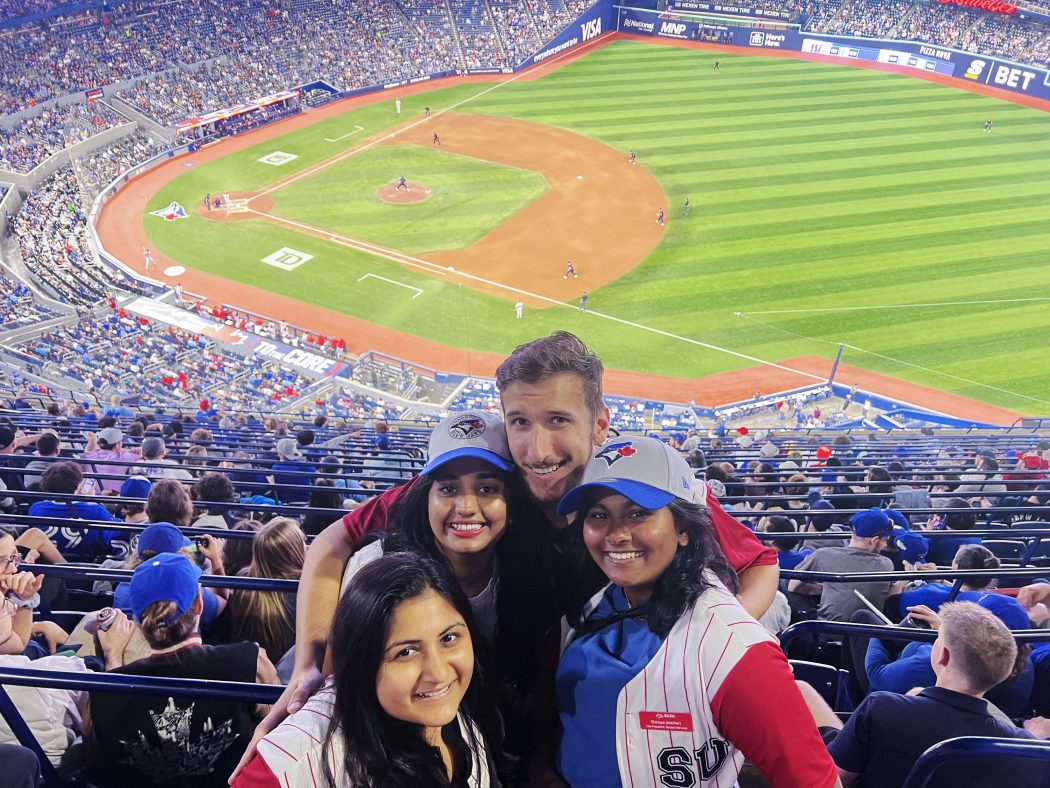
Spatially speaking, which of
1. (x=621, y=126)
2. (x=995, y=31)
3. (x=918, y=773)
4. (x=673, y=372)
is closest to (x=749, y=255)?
(x=673, y=372)

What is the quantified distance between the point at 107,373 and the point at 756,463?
1654 centimetres

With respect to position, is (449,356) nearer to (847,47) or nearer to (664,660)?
(664,660)

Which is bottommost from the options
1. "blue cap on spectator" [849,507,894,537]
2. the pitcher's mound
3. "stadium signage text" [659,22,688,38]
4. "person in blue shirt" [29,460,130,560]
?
the pitcher's mound

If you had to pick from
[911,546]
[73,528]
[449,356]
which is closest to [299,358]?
[449,356]

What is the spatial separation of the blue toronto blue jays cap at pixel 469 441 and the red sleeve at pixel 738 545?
0.87 metres

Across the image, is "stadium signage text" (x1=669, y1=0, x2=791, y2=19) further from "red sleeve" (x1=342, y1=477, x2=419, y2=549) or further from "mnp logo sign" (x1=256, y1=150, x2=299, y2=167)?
"red sleeve" (x1=342, y1=477, x2=419, y2=549)

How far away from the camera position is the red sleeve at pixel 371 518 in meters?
3.17

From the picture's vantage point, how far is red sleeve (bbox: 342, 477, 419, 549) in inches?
125

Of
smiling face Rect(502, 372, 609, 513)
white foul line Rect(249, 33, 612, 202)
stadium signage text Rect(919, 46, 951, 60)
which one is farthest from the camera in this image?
stadium signage text Rect(919, 46, 951, 60)

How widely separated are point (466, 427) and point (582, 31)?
51775mm

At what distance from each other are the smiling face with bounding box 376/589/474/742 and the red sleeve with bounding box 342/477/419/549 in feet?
2.81

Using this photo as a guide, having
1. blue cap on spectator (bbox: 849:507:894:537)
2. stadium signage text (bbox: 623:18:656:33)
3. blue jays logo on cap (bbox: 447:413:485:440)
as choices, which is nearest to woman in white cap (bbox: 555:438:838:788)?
blue jays logo on cap (bbox: 447:413:485:440)

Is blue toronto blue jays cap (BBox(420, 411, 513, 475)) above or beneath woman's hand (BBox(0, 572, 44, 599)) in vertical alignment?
above

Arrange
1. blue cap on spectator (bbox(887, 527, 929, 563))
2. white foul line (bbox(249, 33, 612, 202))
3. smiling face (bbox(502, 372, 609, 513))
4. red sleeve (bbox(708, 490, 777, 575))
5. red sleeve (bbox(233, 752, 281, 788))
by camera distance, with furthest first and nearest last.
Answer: white foul line (bbox(249, 33, 612, 202)), blue cap on spectator (bbox(887, 527, 929, 563)), red sleeve (bbox(708, 490, 777, 575)), smiling face (bbox(502, 372, 609, 513)), red sleeve (bbox(233, 752, 281, 788))
